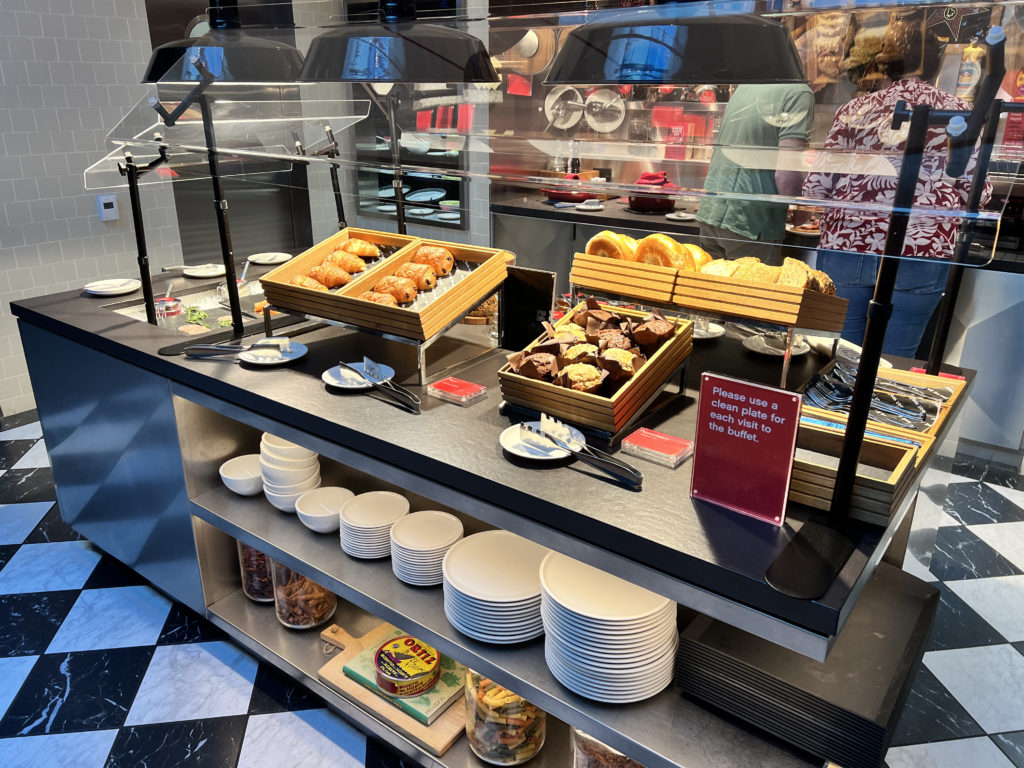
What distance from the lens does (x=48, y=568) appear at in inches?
114

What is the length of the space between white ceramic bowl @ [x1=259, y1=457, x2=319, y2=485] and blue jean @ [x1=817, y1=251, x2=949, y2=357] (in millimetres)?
1640

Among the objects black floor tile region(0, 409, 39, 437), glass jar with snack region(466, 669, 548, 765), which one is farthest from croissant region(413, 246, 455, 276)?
black floor tile region(0, 409, 39, 437)

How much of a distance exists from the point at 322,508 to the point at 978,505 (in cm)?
290

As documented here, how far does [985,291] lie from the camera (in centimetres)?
350

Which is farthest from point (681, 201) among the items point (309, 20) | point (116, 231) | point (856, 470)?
point (116, 231)

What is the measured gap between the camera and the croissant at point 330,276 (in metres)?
2.15

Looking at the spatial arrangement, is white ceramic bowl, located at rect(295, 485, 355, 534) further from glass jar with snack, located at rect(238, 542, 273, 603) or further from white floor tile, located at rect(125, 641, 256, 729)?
white floor tile, located at rect(125, 641, 256, 729)

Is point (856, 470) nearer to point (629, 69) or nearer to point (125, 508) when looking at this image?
point (629, 69)

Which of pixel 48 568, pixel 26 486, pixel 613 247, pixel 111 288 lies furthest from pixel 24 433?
pixel 613 247

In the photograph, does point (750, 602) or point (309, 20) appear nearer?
point (750, 602)

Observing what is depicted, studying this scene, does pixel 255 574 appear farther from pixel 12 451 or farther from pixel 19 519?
pixel 12 451

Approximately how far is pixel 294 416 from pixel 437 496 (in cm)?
47

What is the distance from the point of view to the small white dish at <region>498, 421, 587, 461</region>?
5.09 feet

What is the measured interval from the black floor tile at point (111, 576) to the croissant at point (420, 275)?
165 centimetres
